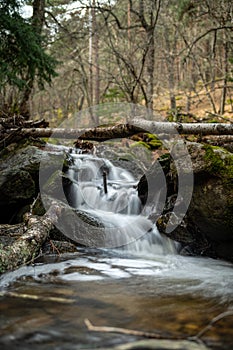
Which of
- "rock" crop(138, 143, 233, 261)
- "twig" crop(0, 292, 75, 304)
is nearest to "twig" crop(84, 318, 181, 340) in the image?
"twig" crop(0, 292, 75, 304)

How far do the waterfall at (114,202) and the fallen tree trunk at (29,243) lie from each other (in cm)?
121

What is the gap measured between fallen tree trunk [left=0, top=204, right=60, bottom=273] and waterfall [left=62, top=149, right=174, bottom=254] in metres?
1.21

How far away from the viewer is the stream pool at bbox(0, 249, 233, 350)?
2.27 m

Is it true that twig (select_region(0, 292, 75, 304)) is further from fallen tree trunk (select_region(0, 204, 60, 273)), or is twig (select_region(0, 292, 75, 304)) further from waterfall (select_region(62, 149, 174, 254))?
waterfall (select_region(62, 149, 174, 254))

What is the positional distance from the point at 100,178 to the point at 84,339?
5.96 metres

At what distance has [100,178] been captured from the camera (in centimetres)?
808

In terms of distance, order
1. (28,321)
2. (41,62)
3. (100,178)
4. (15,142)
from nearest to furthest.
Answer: (28,321) → (15,142) → (100,178) → (41,62)

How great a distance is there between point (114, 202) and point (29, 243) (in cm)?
313

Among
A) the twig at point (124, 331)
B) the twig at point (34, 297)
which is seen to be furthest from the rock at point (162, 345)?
the twig at point (34, 297)

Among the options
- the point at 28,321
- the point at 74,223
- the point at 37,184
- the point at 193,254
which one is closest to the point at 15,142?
the point at 37,184

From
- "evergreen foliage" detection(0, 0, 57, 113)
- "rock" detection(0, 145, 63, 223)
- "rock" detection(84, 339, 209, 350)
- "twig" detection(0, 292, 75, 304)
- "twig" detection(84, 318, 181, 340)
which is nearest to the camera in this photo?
"rock" detection(84, 339, 209, 350)

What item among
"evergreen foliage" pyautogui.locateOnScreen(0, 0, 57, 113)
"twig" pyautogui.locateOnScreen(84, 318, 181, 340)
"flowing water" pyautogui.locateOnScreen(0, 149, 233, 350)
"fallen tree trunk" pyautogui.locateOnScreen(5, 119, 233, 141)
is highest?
"evergreen foliage" pyautogui.locateOnScreen(0, 0, 57, 113)

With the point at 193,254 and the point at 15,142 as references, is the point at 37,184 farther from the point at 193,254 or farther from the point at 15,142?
the point at 193,254

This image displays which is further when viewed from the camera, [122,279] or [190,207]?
[190,207]
